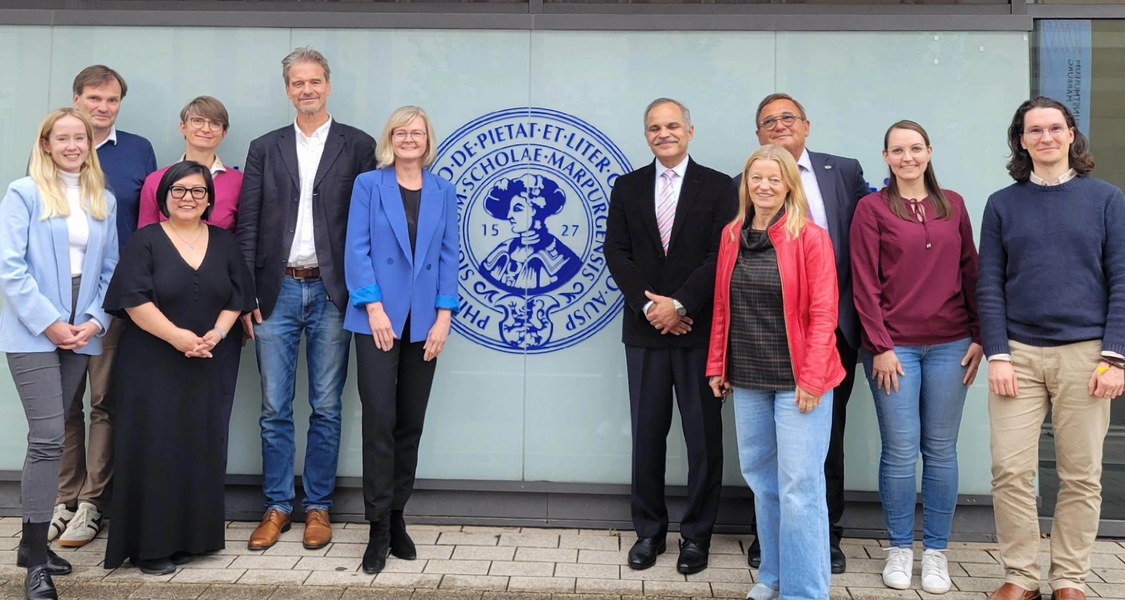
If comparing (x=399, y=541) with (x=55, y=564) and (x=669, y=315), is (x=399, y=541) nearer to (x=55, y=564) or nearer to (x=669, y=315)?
(x=55, y=564)

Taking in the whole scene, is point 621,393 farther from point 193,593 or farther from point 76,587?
point 76,587

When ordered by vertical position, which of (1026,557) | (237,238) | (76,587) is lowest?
(76,587)

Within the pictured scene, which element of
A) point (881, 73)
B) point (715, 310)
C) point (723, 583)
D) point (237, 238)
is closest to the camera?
point (715, 310)

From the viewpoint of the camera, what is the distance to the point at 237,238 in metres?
4.41

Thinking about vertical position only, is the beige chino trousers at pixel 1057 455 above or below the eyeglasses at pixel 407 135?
below

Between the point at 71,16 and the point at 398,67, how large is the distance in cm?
184

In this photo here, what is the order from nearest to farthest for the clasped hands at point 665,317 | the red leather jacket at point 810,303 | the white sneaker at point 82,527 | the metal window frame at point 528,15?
the red leather jacket at point 810,303
the clasped hands at point 665,317
the white sneaker at point 82,527
the metal window frame at point 528,15

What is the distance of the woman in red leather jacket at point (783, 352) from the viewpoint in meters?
3.39

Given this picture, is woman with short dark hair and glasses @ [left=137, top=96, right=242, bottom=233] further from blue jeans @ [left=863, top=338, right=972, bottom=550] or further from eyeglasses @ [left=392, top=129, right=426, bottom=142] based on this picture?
blue jeans @ [left=863, top=338, right=972, bottom=550]

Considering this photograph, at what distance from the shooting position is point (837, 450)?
13.7ft

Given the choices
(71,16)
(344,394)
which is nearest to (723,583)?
(344,394)

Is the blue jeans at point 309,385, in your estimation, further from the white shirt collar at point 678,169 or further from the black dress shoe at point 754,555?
the black dress shoe at point 754,555

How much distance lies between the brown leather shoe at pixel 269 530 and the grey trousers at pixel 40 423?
91cm

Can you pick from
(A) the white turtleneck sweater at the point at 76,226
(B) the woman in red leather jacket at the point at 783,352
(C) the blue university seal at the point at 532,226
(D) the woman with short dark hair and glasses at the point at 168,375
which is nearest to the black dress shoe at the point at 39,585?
(D) the woman with short dark hair and glasses at the point at 168,375
